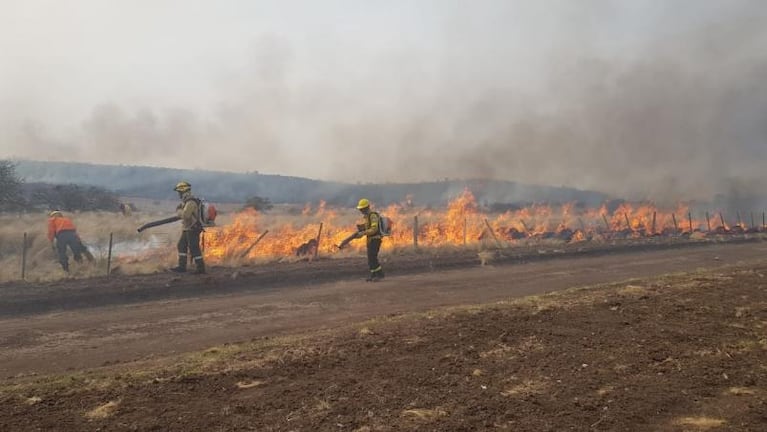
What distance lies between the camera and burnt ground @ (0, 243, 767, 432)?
4516 mm

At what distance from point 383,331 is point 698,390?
3.73 meters

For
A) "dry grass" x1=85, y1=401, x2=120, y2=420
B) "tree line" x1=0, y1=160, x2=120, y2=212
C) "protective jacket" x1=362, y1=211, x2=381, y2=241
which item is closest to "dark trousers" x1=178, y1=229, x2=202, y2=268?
"protective jacket" x1=362, y1=211, x2=381, y2=241

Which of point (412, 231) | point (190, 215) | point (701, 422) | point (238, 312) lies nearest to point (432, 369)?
point (701, 422)

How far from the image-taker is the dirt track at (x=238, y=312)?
24.3ft

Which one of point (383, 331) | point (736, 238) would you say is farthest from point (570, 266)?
point (736, 238)

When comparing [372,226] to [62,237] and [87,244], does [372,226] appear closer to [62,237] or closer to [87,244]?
[62,237]

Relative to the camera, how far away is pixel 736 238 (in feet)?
90.2

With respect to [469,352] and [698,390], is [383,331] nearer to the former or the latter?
[469,352]

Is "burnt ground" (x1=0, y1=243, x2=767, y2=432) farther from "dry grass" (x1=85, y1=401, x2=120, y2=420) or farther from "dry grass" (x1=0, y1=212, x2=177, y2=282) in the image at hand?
"dry grass" (x1=0, y1=212, x2=177, y2=282)

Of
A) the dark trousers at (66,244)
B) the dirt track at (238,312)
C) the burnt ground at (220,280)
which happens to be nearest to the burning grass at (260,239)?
the dark trousers at (66,244)

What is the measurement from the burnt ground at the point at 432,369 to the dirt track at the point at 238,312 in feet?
0.29

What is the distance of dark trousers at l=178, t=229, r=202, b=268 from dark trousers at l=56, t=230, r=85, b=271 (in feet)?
Result: 10.6

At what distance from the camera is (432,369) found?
5754mm

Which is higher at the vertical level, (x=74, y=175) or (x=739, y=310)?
(x=74, y=175)
